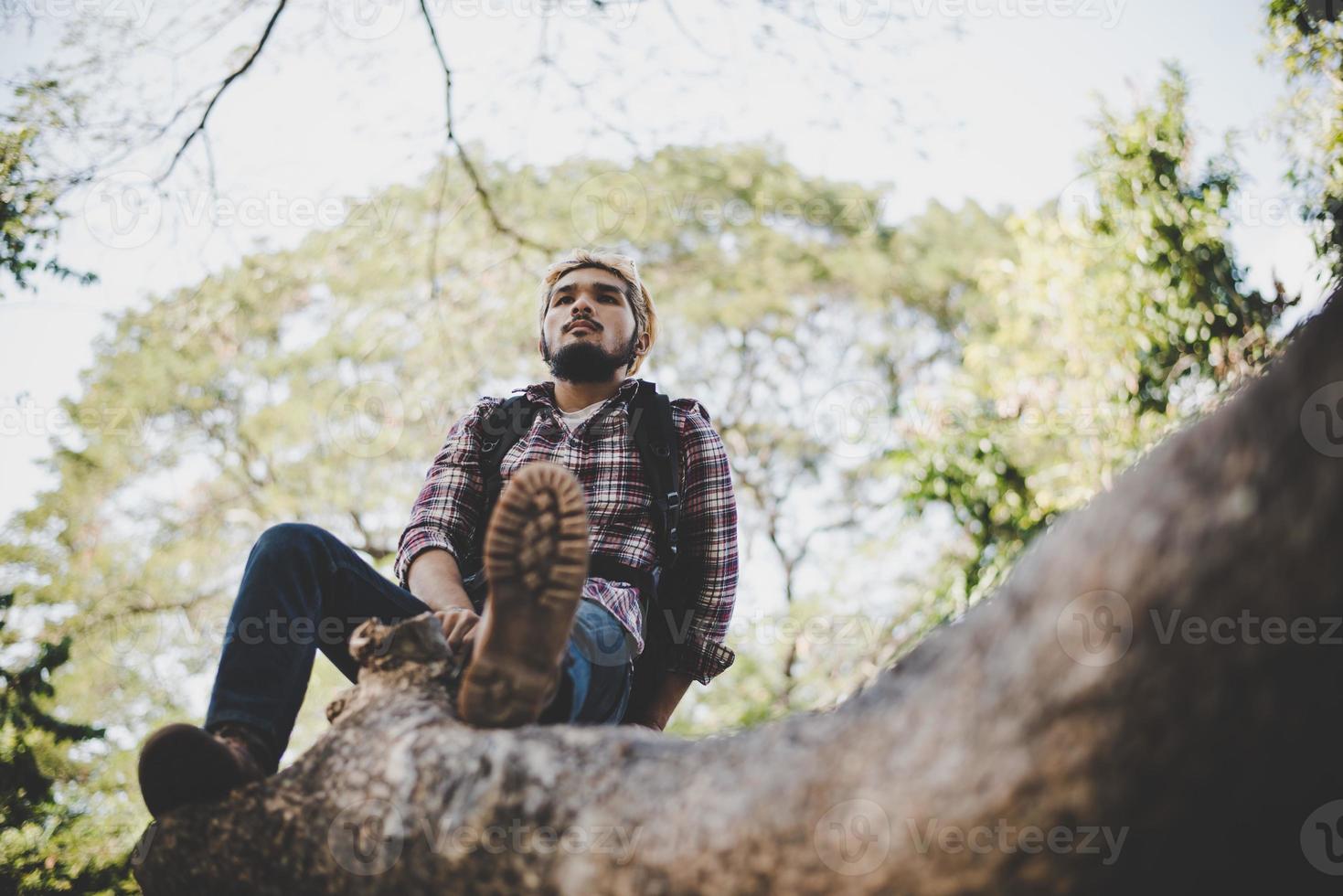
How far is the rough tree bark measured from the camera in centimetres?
74

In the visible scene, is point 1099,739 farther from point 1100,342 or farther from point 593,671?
point 1100,342

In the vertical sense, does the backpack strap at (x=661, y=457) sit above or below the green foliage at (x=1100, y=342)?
below

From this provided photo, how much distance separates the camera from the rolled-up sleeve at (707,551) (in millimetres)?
2391

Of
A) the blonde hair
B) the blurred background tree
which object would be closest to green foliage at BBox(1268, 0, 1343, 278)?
the blurred background tree

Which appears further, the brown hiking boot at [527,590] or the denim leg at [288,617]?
the denim leg at [288,617]

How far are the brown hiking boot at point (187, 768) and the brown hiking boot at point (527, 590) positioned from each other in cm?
43

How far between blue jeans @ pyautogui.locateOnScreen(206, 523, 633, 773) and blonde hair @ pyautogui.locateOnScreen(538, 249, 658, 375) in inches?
46.4

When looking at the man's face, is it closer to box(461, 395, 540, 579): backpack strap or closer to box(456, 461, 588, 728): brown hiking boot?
box(461, 395, 540, 579): backpack strap

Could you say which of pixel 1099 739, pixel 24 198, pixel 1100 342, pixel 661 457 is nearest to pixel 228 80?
pixel 24 198

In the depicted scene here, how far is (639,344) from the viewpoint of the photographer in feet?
9.66

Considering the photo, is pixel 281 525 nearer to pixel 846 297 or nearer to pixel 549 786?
pixel 549 786

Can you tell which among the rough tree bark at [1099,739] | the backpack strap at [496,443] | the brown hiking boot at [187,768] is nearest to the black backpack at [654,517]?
the backpack strap at [496,443]

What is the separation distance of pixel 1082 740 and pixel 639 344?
7.57ft

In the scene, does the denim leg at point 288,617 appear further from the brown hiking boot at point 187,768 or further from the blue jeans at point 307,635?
the brown hiking boot at point 187,768
